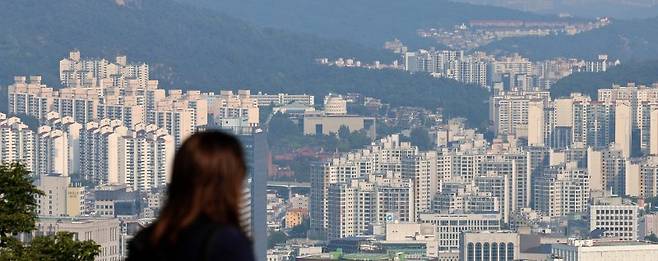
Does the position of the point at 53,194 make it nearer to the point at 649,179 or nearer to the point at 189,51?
the point at 649,179

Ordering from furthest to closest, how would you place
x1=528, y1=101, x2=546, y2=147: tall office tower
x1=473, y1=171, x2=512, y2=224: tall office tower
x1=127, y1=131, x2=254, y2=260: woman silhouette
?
x1=528, y1=101, x2=546, y2=147: tall office tower, x1=473, y1=171, x2=512, y2=224: tall office tower, x1=127, y1=131, x2=254, y2=260: woman silhouette

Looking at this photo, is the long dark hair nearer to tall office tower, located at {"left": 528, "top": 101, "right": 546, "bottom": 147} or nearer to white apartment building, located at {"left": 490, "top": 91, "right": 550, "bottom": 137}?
tall office tower, located at {"left": 528, "top": 101, "right": 546, "bottom": 147}

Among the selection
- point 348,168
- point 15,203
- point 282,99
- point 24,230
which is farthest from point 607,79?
point 24,230

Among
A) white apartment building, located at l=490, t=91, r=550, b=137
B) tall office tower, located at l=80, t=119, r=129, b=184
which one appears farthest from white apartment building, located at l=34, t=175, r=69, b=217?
white apartment building, located at l=490, t=91, r=550, b=137

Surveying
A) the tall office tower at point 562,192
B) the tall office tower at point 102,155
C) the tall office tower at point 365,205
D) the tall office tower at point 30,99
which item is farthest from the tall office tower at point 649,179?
the tall office tower at point 30,99

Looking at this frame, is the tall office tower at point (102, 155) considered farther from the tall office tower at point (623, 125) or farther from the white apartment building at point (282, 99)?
the white apartment building at point (282, 99)

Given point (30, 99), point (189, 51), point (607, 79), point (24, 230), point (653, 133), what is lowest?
point (653, 133)
